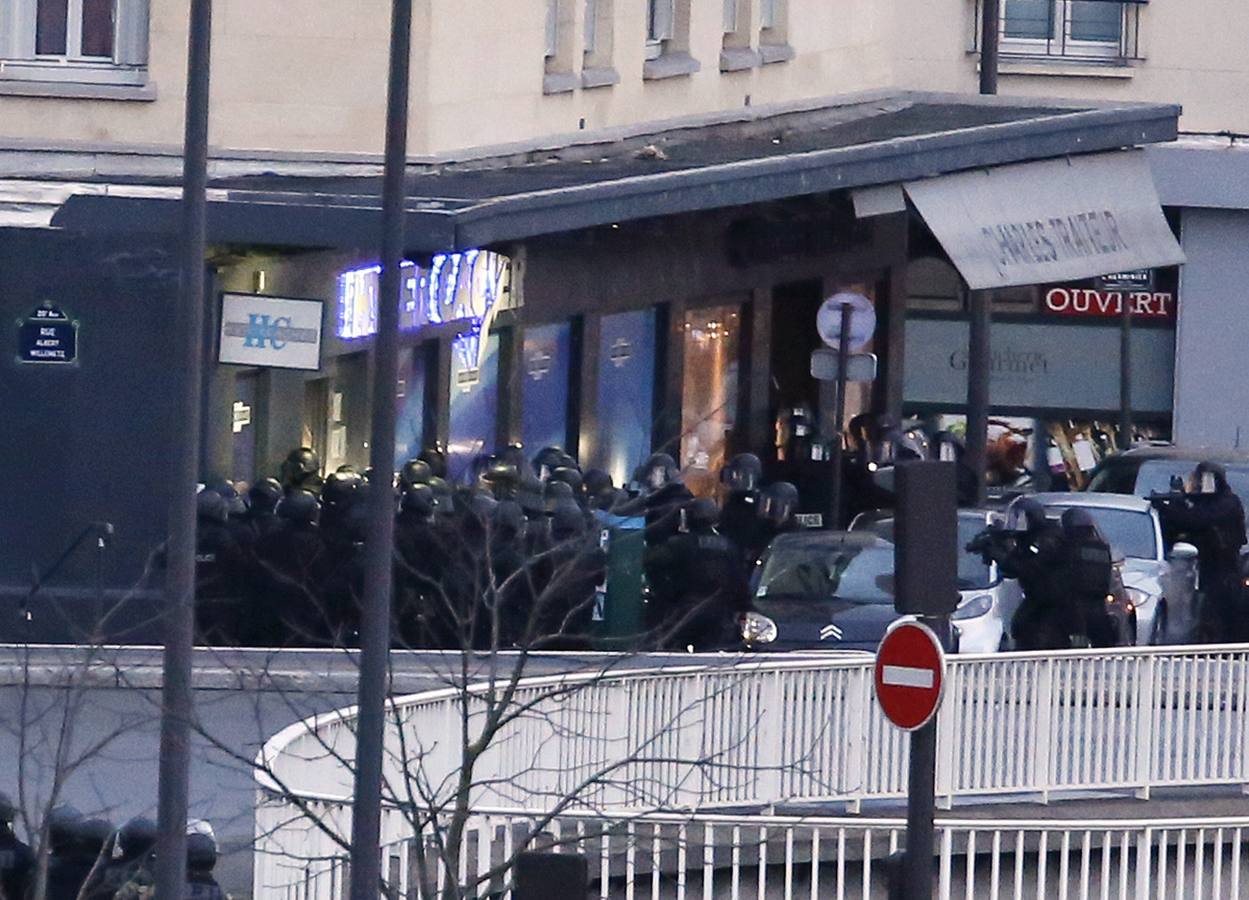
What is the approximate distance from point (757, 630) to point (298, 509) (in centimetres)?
268

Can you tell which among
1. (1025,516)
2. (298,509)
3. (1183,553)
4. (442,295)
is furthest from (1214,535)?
(298,509)

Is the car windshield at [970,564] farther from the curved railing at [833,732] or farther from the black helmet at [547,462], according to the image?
the curved railing at [833,732]

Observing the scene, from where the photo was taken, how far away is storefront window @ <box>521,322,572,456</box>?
25.5m

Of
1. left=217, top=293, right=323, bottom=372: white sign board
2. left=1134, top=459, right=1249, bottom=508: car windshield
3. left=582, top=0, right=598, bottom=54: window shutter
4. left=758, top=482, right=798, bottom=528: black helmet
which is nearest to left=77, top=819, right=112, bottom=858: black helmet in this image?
left=217, top=293, right=323, bottom=372: white sign board

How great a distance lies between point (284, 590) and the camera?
707 inches

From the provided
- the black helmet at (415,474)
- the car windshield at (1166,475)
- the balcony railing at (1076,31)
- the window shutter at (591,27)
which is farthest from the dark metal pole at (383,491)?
the balcony railing at (1076,31)

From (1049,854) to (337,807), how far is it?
2.87m

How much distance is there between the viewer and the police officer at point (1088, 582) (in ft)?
58.1

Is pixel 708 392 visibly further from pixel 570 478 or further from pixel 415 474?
pixel 415 474

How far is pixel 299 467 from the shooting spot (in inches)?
802

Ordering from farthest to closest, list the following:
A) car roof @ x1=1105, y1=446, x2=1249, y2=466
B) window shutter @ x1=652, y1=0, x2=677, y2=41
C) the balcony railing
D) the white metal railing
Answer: the balcony railing → window shutter @ x1=652, y1=0, x2=677, y2=41 → car roof @ x1=1105, y1=446, x2=1249, y2=466 → the white metal railing

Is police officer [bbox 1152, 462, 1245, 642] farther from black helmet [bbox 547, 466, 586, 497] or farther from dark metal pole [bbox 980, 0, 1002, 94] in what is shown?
dark metal pole [bbox 980, 0, 1002, 94]

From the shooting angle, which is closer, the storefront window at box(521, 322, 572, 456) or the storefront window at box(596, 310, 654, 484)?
the storefront window at box(521, 322, 572, 456)

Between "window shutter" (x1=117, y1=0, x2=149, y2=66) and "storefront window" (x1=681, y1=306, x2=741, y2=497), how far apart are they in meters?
8.25
